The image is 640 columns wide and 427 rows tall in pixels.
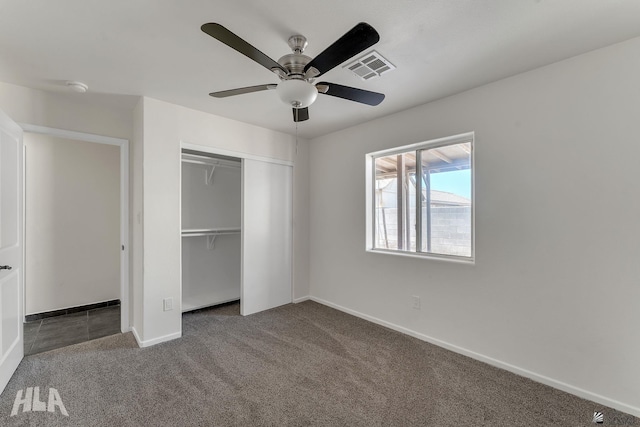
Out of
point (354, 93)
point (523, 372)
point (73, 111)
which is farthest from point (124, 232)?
point (523, 372)

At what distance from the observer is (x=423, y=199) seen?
10.1 feet

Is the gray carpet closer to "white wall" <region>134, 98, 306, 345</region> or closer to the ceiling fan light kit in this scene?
"white wall" <region>134, 98, 306, 345</region>

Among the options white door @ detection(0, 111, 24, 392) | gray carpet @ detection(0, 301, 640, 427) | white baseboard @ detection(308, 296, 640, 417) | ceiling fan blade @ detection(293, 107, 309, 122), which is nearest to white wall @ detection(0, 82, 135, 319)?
white door @ detection(0, 111, 24, 392)

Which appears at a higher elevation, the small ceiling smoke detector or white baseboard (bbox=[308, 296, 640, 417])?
the small ceiling smoke detector

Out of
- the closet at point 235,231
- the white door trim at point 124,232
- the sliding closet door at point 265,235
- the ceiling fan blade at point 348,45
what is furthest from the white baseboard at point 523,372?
the white door trim at point 124,232

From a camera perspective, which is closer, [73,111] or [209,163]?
[73,111]

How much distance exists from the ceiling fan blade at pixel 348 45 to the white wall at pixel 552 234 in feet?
5.48

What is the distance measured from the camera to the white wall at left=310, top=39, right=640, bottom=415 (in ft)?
6.10

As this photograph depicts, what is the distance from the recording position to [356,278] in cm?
360

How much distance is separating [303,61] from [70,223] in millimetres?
3947

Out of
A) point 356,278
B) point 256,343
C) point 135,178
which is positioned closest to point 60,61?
point 135,178

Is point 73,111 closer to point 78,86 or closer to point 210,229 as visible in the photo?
point 78,86

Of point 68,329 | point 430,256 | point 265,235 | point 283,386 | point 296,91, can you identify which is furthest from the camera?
point 265,235

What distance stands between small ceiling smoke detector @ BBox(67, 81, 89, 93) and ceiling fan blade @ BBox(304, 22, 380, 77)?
2215 millimetres
